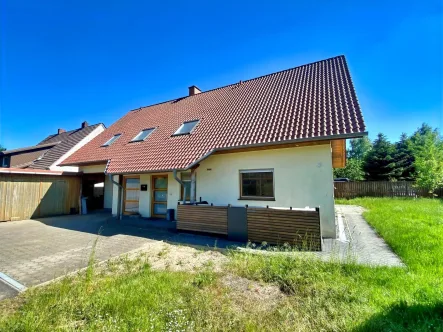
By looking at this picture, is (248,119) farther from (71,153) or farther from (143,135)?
(71,153)

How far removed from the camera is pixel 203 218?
7.61 m

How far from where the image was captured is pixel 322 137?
6660 mm

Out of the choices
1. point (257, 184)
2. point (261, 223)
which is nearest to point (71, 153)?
point (257, 184)

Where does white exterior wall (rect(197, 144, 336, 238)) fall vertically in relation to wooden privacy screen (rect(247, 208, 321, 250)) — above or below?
above

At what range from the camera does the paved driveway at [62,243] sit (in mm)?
4691

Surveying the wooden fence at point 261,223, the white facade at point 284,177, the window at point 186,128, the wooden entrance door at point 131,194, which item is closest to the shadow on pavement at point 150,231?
the wooden fence at point 261,223

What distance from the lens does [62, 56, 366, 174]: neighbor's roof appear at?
301 inches

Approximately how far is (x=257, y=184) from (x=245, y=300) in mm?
5128

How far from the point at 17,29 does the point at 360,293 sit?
570 inches

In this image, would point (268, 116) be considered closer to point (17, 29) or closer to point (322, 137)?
point (322, 137)

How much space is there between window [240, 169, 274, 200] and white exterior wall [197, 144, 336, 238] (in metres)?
0.16

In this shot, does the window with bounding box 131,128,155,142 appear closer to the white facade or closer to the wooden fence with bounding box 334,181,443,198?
the white facade

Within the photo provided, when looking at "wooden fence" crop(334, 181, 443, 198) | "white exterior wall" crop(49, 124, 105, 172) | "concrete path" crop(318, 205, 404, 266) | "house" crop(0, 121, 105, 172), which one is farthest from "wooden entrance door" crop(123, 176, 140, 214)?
"wooden fence" crop(334, 181, 443, 198)

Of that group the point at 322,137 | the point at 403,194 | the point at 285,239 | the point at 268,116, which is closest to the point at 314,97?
the point at 268,116
